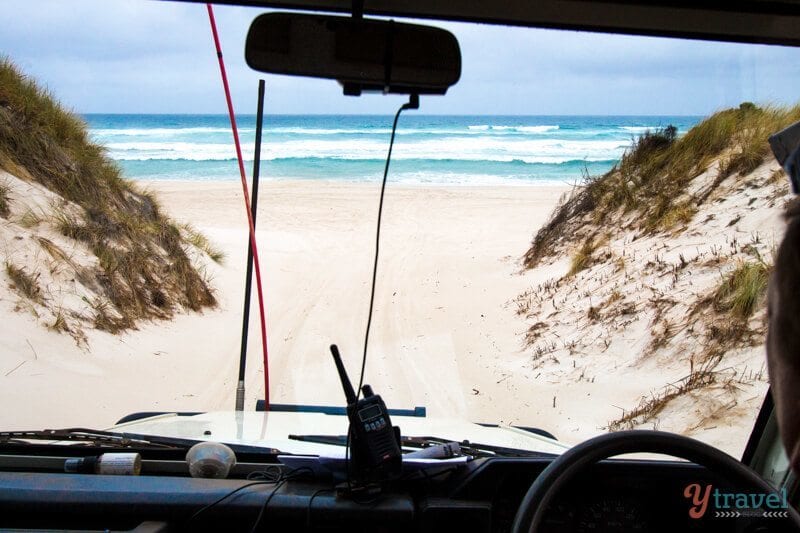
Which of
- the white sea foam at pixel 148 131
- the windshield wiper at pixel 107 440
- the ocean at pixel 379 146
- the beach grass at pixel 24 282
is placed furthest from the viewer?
the white sea foam at pixel 148 131

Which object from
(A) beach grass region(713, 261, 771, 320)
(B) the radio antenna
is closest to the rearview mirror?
(B) the radio antenna

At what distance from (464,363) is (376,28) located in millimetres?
3946

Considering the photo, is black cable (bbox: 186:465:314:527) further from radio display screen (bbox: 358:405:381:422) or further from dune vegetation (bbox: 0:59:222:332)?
dune vegetation (bbox: 0:59:222:332)

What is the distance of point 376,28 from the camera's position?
2600 mm

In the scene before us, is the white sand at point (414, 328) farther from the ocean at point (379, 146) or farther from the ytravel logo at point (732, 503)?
the ytravel logo at point (732, 503)

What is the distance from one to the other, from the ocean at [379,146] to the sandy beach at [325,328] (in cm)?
40

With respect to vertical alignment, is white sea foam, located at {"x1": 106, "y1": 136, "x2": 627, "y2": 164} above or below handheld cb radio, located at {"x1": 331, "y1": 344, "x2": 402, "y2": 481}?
above

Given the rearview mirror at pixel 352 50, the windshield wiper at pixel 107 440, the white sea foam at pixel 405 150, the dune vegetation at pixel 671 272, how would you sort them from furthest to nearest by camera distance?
the dune vegetation at pixel 671 272 < the white sea foam at pixel 405 150 < the windshield wiper at pixel 107 440 < the rearview mirror at pixel 352 50

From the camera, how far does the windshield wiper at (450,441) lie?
332cm

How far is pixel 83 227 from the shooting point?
387 inches

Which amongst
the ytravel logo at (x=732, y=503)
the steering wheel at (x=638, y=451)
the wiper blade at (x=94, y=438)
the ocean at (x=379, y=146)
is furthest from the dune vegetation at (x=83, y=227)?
the steering wheel at (x=638, y=451)

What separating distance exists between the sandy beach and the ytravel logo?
2.35 m

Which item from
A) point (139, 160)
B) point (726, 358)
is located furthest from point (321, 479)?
point (139, 160)

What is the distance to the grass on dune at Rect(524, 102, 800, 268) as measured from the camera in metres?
9.31
